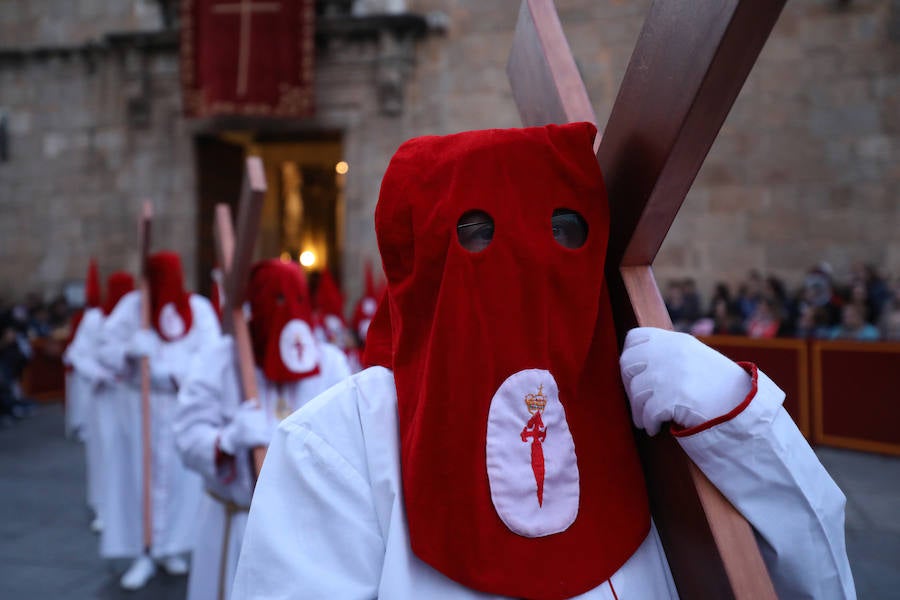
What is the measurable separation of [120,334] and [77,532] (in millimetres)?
1732

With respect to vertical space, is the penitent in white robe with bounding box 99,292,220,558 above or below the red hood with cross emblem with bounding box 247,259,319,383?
below

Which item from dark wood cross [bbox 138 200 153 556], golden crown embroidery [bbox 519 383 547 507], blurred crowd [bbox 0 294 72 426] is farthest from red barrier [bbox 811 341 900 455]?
blurred crowd [bbox 0 294 72 426]

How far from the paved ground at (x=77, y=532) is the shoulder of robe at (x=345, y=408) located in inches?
152

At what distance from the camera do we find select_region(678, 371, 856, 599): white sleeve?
1.18m

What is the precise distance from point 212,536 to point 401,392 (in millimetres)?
2397

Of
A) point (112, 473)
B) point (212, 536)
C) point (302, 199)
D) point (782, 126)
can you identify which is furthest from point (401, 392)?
point (302, 199)

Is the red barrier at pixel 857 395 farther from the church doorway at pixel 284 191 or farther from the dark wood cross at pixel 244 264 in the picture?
the dark wood cross at pixel 244 264

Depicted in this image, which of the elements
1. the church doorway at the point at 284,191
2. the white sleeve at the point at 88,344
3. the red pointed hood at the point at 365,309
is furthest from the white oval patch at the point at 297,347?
the red pointed hood at the point at 365,309

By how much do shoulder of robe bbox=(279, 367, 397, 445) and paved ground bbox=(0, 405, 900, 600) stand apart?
385cm

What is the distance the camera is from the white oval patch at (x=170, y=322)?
5328 millimetres

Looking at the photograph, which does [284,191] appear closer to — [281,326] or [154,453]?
[154,453]

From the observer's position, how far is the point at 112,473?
528cm

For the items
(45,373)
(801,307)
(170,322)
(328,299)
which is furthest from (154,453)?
(45,373)

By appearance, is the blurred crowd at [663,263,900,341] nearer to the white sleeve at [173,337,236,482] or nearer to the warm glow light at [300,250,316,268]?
the white sleeve at [173,337,236,482]
